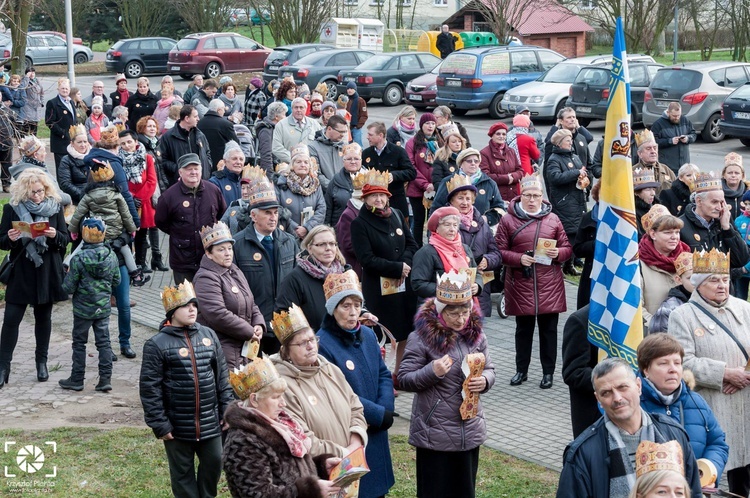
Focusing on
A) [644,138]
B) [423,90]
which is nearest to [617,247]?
[644,138]

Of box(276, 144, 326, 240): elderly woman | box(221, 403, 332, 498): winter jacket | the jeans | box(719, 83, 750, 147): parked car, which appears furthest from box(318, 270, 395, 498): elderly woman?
box(719, 83, 750, 147): parked car

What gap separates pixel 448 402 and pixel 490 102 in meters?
A: 23.4

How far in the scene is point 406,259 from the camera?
955 centimetres

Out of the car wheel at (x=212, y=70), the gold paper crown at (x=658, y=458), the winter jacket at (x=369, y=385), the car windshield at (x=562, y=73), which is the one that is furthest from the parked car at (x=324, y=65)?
the gold paper crown at (x=658, y=458)

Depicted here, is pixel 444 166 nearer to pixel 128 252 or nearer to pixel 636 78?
pixel 128 252

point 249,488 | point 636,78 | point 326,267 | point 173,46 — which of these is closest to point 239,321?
point 326,267

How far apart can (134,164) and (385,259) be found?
5342mm

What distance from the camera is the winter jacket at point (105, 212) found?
1101 cm

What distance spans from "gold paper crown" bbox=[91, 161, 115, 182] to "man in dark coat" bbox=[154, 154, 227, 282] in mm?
596

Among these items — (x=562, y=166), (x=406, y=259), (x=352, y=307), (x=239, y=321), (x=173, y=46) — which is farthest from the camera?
(x=173, y=46)

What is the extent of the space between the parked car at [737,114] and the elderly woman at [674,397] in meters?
18.8

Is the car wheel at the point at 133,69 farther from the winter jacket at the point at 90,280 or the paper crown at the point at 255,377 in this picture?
the paper crown at the point at 255,377

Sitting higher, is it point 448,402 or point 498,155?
point 498,155

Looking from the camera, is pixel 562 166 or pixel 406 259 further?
pixel 562 166
